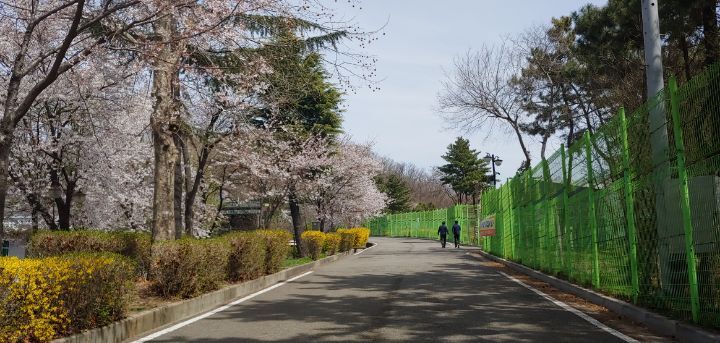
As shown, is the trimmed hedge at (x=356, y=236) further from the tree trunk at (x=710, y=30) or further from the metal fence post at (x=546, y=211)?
the tree trunk at (x=710, y=30)

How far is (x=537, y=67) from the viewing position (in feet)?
111

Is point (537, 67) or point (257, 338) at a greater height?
point (537, 67)

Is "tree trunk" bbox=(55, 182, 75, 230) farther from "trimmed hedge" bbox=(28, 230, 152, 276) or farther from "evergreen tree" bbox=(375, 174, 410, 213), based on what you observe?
"evergreen tree" bbox=(375, 174, 410, 213)

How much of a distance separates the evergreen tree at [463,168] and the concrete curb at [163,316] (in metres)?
62.6

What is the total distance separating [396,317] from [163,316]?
10.3ft

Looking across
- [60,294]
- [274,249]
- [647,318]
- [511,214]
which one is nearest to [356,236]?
[511,214]

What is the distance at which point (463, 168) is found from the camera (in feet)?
248

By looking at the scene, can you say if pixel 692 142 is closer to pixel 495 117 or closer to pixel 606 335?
pixel 606 335

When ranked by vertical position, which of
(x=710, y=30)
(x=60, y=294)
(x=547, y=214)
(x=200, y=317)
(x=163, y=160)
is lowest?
(x=200, y=317)

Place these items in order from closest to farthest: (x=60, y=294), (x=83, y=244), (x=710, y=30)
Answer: (x=60, y=294) → (x=83, y=244) → (x=710, y=30)

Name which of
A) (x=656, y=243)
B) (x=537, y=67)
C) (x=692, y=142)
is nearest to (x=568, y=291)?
(x=656, y=243)

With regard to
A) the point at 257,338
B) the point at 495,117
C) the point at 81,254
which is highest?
the point at 495,117

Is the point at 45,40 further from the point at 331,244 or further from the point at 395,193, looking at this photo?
the point at 395,193

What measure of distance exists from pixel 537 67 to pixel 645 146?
88.6 feet
